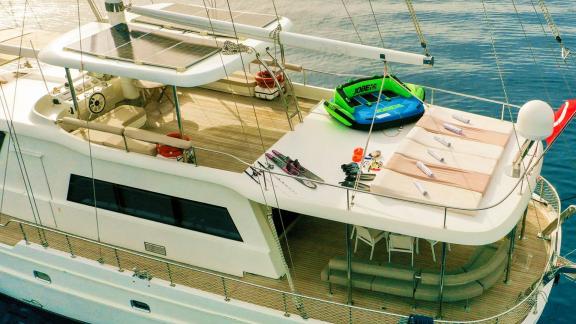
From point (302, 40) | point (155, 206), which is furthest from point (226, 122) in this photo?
point (302, 40)

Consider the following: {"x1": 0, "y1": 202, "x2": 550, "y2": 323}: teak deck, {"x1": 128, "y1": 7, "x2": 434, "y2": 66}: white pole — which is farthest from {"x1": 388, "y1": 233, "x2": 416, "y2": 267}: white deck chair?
{"x1": 128, "y1": 7, "x2": 434, "y2": 66}: white pole

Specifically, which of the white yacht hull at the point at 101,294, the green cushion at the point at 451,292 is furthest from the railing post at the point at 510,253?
the white yacht hull at the point at 101,294

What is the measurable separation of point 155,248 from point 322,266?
10.9ft

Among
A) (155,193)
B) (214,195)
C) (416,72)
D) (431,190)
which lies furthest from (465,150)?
(416,72)

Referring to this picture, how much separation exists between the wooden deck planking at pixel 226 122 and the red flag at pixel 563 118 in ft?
16.3

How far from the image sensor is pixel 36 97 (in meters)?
13.9

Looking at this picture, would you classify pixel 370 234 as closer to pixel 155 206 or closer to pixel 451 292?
pixel 451 292

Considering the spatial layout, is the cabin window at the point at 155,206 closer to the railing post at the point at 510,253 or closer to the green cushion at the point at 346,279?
the green cushion at the point at 346,279

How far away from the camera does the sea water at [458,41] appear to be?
22.0 metres

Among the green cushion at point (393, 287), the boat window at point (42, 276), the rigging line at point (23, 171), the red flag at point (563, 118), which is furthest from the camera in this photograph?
the boat window at point (42, 276)

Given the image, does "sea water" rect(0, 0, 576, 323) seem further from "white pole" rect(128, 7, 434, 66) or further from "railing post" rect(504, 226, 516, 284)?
"white pole" rect(128, 7, 434, 66)

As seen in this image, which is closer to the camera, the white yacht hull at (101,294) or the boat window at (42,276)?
the white yacht hull at (101,294)

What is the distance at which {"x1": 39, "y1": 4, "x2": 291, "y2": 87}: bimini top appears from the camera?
37.3 ft

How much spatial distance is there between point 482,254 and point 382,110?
3.34 metres
